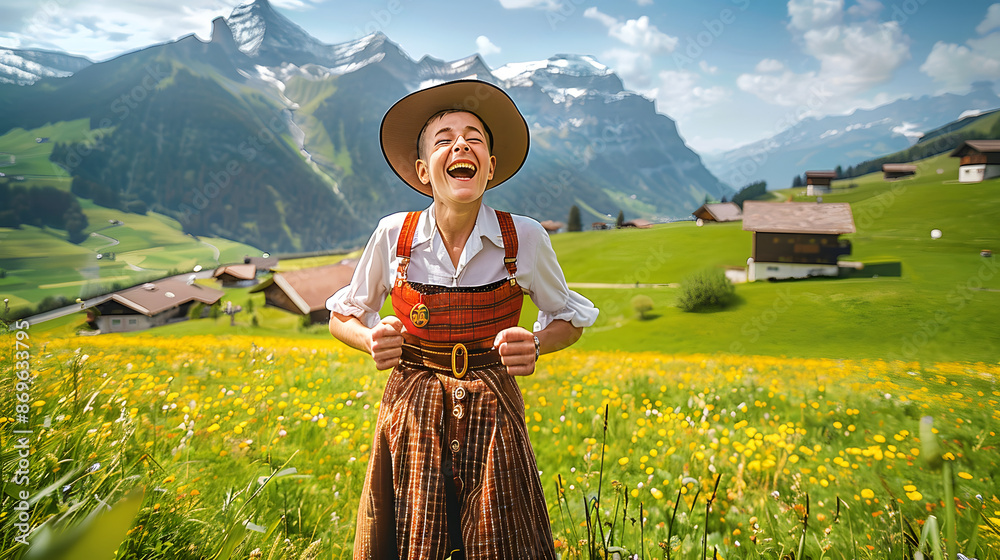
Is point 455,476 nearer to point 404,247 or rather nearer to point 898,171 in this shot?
point 404,247

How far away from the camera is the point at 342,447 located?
15.3 ft

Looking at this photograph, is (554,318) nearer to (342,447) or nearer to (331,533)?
(331,533)

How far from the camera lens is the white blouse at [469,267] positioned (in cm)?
258

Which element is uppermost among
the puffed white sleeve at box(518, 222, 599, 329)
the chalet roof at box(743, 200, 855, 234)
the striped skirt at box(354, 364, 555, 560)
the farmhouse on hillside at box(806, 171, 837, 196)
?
the farmhouse on hillside at box(806, 171, 837, 196)

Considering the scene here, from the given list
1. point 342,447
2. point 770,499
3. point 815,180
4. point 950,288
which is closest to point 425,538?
point 342,447

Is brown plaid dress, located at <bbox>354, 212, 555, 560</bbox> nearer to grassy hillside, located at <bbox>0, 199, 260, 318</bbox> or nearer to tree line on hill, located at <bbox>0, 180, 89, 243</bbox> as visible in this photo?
grassy hillside, located at <bbox>0, 199, 260, 318</bbox>

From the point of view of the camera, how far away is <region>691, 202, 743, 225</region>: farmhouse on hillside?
173 feet

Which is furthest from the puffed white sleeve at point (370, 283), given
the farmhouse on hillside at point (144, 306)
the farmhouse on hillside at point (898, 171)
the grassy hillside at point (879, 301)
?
the farmhouse on hillside at point (898, 171)

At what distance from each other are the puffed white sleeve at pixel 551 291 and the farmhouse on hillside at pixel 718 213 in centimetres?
5564

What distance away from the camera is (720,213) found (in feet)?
175

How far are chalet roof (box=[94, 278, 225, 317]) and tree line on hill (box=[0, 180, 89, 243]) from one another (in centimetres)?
4221

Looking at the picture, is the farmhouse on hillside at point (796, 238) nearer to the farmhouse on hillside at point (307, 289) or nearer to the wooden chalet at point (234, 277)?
the farmhouse on hillside at point (307, 289)

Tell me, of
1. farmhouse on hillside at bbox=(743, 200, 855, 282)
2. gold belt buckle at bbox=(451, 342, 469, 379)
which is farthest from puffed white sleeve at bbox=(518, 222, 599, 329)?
farmhouse on hillside at bbox=(743, 200, 855, 282)

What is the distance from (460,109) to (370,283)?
118 cm
